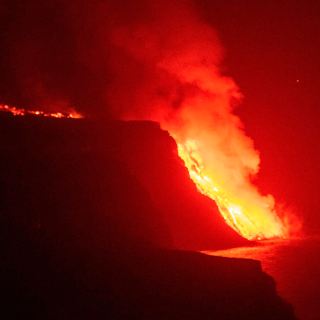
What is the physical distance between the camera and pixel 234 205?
170 ft

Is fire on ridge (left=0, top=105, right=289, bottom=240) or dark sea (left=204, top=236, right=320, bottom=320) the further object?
fire on ridge (left=0, top=105, right=289, bottom=240)

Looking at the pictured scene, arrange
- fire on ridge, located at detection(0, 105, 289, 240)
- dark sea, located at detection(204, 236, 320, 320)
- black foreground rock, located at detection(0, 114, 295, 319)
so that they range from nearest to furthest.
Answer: black foreground rock, located at detection(0, 114, 295, 319)
dark sea, located at detection(204, 236, 320, 320)
fire on ridge, located at detection(0, 105, 289, 240)

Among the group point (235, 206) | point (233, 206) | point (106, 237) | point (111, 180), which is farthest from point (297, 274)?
point (235, 206)

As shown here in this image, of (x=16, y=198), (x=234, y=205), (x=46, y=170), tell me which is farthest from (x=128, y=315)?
(x=234, y=205)

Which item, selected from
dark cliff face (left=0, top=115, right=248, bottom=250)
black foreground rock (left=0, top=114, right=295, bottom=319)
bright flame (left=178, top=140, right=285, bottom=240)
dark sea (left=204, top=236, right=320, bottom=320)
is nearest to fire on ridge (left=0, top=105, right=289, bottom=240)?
bright flame (left=178, top=140, right=285, bottom=240)

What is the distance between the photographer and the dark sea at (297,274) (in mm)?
20984

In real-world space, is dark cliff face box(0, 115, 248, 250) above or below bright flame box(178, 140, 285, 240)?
below

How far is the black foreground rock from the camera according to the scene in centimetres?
1277

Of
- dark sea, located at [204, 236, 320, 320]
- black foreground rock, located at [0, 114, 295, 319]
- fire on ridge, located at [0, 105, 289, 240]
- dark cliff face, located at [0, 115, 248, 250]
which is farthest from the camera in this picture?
fire on ridge, located at [0, 105, 289, 240]

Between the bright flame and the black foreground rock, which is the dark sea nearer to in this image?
the black foreground rock

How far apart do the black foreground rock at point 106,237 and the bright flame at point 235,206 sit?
287 inches

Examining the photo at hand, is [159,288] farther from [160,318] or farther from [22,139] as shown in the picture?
[22,139]

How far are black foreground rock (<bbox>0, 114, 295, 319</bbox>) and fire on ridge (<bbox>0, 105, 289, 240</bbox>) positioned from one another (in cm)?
740

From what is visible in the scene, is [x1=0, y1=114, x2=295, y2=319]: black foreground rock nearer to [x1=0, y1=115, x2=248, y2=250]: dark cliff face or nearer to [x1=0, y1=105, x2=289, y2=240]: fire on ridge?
[x1=0, y1=115, x2=248, y2=250]: dark cliff face
